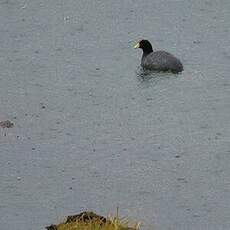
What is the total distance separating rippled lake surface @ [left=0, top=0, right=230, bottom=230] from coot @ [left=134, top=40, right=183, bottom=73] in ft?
0.72

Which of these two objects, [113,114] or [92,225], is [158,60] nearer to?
[113,114]

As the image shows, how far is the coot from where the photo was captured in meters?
22.0

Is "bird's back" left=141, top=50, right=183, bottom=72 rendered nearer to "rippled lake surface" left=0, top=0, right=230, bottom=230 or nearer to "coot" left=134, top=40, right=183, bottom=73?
"coot" left=134, top=40, right=183, bottom=73

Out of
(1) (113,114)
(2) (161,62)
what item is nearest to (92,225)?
(1) (113,114)

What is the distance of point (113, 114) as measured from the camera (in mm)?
19297

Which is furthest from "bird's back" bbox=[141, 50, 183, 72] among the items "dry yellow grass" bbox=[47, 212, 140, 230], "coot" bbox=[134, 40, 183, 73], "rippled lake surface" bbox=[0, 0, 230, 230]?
"dry yellow grass" bbox=[47, 212, 140, 230]

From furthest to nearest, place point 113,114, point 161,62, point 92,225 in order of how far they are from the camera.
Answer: point 161,62 < point 113,114 < point 92,225

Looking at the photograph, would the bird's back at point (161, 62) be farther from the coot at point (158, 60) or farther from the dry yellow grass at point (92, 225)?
the dry yellow grass at point (92, 225)

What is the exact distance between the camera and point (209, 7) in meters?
26.0

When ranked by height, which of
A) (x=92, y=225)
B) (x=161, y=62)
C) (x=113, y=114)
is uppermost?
(x=161, y=62)

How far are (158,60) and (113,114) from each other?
11.2 ft

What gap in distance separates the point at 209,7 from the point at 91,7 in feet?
9.86

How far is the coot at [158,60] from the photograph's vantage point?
2198 cm

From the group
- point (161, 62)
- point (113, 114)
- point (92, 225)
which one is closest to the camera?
point (92, 225)
